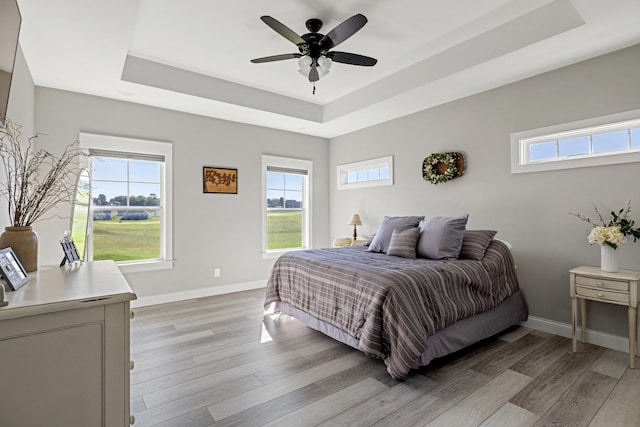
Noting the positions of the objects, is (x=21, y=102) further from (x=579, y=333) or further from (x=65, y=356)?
(x=579, y=333)

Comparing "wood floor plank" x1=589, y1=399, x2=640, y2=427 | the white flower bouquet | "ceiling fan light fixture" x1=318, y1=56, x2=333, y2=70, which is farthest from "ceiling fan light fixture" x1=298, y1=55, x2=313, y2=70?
"wood floor plank" x1=589, y1=399, x2=640, y2=427

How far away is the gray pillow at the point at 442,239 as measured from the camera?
3205 mm

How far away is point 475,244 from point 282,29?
8.58 ft

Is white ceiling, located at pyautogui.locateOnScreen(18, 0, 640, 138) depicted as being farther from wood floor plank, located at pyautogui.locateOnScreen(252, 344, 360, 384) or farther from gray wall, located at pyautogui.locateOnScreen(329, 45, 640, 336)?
wood floor plank, located at pyautogui.locateOnScreen(252, 344, 360, 384)

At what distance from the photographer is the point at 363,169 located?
5.48 m

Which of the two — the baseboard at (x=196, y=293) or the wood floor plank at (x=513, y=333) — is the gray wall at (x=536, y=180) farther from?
the baseboard at (x=196, y=293)

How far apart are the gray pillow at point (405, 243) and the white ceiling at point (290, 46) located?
5.41 ft

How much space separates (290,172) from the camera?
5617mm

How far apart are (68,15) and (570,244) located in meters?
4.63

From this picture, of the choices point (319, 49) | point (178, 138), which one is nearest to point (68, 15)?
point (319, 49)

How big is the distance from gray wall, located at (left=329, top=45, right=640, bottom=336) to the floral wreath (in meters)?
0.11

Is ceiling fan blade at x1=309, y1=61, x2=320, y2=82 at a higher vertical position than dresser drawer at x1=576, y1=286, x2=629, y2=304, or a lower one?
higher

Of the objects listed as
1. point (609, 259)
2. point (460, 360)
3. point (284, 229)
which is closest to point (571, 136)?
point (609, 259)

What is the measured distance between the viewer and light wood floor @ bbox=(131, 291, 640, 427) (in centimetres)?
194
